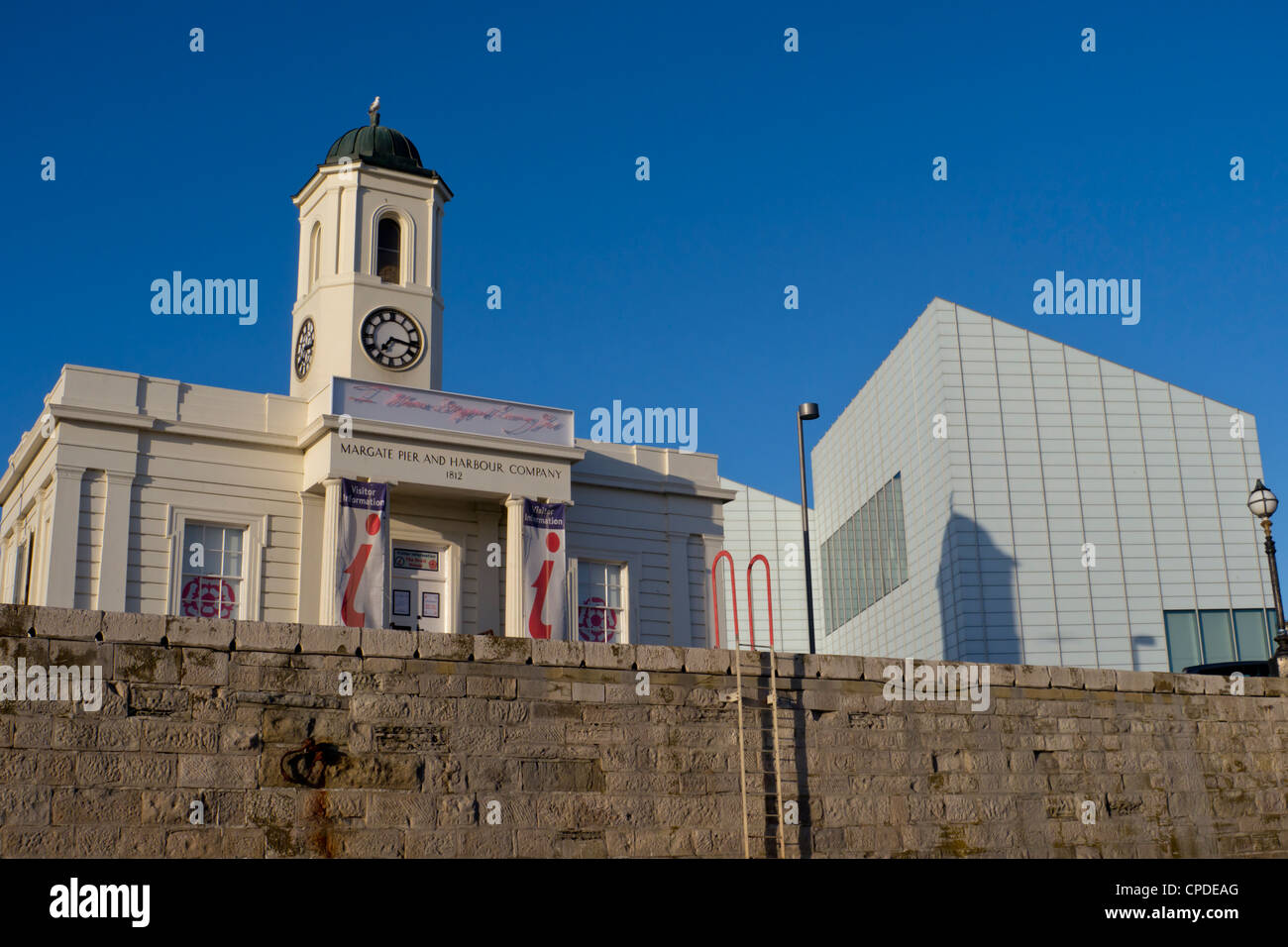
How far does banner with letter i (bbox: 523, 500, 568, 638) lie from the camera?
24500 millimetres

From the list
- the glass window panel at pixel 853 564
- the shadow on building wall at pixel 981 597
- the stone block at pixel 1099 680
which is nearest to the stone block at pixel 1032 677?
the stone block at pixel 1099 680

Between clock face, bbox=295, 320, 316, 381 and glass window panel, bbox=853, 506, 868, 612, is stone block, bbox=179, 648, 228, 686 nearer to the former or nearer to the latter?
clock face, bbox=295, 320, 316, 381

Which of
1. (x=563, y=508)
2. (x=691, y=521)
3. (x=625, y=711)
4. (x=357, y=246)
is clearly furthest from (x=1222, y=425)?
(x=625, y=711)

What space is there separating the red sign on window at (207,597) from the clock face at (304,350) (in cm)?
551

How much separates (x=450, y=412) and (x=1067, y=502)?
21.5 meters

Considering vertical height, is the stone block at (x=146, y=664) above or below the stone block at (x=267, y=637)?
below

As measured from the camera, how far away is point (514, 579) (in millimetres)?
24438

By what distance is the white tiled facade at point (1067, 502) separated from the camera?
39.0 meters

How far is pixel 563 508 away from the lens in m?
25.5

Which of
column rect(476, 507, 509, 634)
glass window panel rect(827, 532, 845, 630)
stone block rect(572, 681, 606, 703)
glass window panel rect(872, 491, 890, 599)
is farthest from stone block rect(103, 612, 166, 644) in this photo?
glass window panel rect(827, 532, 845, 630)

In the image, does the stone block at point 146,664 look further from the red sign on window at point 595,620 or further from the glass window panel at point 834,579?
the glass window panel at point 834,579

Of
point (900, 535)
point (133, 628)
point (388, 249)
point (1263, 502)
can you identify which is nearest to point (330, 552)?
point (388, 249)
